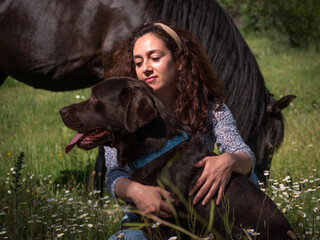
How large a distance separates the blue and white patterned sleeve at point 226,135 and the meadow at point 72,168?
625mm

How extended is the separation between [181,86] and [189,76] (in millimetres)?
96

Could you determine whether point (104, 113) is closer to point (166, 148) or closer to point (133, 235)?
point (166, 148)

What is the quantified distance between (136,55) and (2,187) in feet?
5.86

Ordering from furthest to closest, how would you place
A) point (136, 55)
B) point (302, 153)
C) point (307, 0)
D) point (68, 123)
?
point (307, 0)
point (302, 153)
point (136, 55)
point (68, 123)

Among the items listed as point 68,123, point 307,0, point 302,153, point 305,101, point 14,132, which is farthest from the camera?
point 307,0

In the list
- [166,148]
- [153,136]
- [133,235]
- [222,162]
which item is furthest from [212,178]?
[133,235]

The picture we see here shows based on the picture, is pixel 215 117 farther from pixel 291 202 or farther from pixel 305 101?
pixel 305 101

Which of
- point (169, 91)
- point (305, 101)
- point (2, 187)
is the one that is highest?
point (169, 91)

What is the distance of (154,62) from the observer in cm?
298

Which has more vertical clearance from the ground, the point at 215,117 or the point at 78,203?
the point at 215,117

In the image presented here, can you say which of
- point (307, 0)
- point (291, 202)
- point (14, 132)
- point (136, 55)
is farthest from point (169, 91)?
point (307, 0)

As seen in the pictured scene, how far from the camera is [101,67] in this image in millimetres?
4371

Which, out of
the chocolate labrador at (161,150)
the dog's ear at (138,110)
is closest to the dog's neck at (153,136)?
the chocolate labrador at (161,150)

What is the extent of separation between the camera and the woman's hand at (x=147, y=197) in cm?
251
